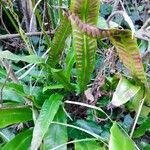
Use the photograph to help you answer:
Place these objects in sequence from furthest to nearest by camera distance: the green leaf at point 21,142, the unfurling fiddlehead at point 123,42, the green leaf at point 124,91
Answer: the green leaf at point 21,142, the green leaf at point 124,91, the unfurling fiddlehead at point 123,42

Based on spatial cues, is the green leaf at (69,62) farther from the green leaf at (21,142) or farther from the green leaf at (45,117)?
the green leaf at (21,142)

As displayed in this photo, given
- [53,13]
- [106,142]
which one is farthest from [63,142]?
[53,13]

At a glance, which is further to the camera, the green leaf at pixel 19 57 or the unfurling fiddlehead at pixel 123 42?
the green leaf at pixel 19 57

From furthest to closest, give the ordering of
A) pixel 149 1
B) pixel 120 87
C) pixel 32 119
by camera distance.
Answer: pixel 149 1, pixel 32 119, pixel 120 87

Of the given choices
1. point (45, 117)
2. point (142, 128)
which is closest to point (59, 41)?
point (45, 117)

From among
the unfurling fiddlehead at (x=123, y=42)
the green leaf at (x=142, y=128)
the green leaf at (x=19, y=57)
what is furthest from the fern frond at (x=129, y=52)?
the green leaf at (x=19, y=57)

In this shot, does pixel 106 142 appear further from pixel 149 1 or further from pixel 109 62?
pixel 149 1
